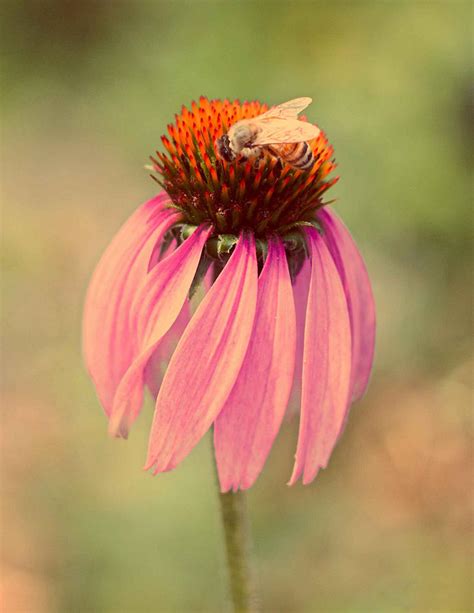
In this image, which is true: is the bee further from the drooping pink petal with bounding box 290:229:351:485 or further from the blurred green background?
the blurred green background

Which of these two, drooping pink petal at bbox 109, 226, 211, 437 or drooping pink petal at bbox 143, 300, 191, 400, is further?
drooping pink petal at bbox 143, 300, 191, 400

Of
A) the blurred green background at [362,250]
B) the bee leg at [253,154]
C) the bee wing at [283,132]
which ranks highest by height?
the bee wing at [283,132]

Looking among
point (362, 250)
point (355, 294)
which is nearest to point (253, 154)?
point (355, 294)

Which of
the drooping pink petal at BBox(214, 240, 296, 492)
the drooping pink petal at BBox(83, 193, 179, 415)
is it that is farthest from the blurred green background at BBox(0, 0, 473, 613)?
the drooping pink petal at BBox(214, 240, 296, 492)

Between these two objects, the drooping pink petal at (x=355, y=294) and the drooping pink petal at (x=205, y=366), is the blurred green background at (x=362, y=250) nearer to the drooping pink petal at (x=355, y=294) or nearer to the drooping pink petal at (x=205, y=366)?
the drooping pink petal at (x=355, y=294)

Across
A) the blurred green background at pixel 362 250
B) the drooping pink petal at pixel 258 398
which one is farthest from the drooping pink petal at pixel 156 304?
the blurred green background at pixel 362 250
